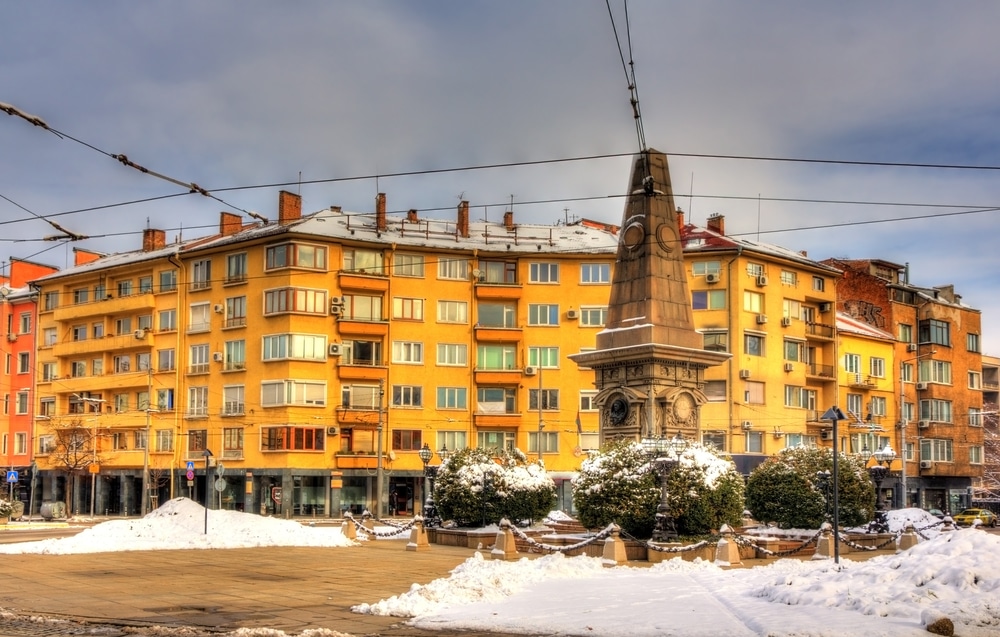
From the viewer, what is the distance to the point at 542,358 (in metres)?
67.5

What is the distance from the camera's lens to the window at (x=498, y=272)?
67875 millimetres

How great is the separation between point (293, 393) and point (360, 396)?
4.12 m

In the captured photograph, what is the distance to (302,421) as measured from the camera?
63.2 m

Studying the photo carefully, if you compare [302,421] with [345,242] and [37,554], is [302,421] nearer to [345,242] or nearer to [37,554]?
[345,242]

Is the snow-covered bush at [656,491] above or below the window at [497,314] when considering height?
below

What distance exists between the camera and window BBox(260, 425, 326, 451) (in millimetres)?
62562

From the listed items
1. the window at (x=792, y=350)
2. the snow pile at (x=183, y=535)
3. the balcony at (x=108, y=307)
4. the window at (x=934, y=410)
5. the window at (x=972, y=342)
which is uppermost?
the balcony at (x=108, y=307)

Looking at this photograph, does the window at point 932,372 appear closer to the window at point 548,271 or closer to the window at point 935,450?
the window at point 935,450

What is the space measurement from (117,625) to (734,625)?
27.2 feet

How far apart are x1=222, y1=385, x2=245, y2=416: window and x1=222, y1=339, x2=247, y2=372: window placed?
43.7 inches

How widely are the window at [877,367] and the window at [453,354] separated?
27.5 m

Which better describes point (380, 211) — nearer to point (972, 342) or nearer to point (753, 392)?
point (753, 392)

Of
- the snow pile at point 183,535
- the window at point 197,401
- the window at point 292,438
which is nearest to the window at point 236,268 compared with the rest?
the window at point 197,401

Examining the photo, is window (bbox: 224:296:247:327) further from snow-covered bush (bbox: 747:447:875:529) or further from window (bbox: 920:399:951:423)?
window (bbox: 920:399:951:423)
